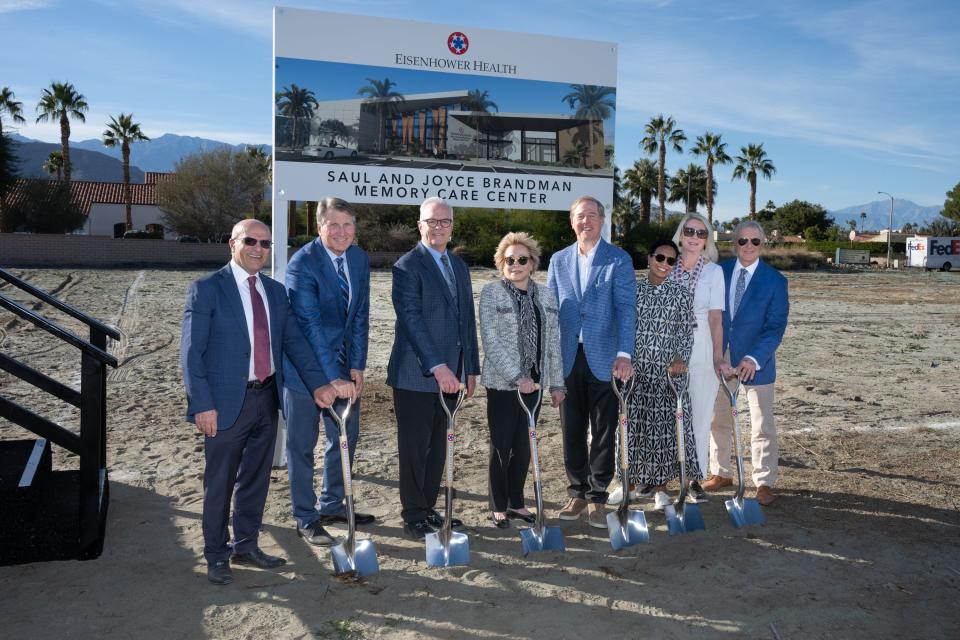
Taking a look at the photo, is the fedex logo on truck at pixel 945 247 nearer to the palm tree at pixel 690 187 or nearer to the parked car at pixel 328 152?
the palm tree at pixel 690 187

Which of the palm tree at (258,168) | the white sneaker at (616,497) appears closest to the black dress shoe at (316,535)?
the white sneaker at (616,497)

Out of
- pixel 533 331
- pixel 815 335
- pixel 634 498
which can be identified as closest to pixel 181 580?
pixel 533 331

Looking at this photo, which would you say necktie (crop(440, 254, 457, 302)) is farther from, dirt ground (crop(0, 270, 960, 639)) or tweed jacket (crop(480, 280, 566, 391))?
dirt ground (crop(0, 270, 960, 639))

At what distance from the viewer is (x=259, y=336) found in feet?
12.7

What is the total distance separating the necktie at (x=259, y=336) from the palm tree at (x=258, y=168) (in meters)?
36.5

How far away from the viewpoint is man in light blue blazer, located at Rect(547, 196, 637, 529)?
460 centimetres

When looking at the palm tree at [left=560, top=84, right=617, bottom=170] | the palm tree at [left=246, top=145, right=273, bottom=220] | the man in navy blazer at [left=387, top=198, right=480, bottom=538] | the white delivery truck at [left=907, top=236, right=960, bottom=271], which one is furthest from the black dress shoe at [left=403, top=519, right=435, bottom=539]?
the white delivery truck at [left=907, top=236, right=960, bottom=271]

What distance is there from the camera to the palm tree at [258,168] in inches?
1671

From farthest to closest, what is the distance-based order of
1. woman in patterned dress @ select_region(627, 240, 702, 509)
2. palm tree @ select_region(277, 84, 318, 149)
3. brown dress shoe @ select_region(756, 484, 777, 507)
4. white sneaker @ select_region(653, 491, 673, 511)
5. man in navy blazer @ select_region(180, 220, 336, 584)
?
palm tree @ select_region(277, 84, 318, 149), brown dress shoe @ select_region(756, 484, 777, 507), white sneaker @ select_region(653, 491, 673, 511), woman in patterned dress @ select_region(627, 240, 702, 509), man in navy blazer @ select_region(180, 220, 336, 584)

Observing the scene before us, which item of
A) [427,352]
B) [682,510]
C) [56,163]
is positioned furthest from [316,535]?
[56,163]

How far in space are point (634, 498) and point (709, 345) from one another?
1.14 metres

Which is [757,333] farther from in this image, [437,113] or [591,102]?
[437,113]

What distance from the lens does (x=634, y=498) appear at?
5.11 metres

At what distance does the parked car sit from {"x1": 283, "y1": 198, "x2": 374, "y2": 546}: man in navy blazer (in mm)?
1109
